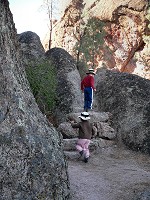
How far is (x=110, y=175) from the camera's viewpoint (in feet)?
37.3

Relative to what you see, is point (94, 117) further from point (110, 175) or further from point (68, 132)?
point (110, 175)

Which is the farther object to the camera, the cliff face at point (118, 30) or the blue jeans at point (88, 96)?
the cliff face at point (118, 30)

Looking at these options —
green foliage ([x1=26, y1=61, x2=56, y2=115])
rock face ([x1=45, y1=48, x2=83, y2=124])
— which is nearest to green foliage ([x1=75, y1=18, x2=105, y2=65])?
rock face ([x1=45, y1=48, x2=83, y2=124])

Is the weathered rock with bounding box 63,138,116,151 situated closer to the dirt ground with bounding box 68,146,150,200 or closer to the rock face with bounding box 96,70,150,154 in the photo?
the dirt ground with bounding box 68,146,150,200

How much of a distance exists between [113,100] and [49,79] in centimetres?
373

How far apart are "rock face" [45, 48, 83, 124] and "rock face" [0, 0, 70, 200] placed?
9.15 m

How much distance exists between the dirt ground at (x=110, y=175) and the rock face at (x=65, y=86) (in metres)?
4.45

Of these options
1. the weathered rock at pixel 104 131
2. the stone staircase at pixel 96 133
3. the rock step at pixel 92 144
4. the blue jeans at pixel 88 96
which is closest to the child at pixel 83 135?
the rock step at pixel 92 144

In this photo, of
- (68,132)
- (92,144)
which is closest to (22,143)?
(92,144)

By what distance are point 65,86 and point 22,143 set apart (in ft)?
42.2

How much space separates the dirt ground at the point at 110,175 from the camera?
9.45 metres

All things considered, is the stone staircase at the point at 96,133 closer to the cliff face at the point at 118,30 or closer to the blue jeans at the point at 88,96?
the blue jeans at the point at 88,96

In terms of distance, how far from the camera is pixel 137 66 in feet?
116

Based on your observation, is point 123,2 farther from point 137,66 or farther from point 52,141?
point 52,141
